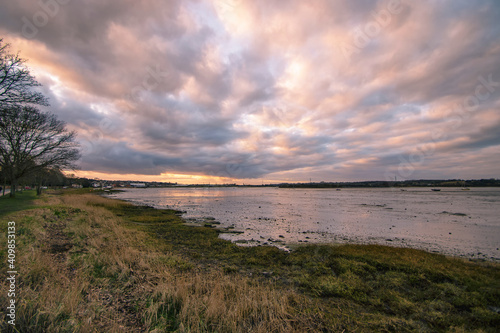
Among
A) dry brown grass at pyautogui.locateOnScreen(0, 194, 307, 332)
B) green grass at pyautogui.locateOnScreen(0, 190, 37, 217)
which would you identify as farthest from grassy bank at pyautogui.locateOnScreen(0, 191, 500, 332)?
green grass at pyautogui.locateOnScreen(0, 190, 37, 217)

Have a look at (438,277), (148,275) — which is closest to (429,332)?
(438,277)

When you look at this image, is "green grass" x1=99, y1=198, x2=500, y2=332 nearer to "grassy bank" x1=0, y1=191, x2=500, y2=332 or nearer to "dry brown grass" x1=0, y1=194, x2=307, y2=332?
"grassy bank" x1=0, y1=191, x2=500, y2=332

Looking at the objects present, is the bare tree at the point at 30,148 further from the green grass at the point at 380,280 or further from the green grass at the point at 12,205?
the green grass at the point at 380,280

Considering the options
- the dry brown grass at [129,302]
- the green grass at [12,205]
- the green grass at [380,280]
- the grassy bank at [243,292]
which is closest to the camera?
the dry brown grass at [129,302]

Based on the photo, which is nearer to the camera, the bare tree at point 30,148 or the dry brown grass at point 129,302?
the dry brown grass at point 129,302

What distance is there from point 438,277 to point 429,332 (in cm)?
509

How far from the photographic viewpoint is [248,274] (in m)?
9.90

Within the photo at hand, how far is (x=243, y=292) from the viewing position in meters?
6.75

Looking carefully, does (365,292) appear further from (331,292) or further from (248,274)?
(248,274)

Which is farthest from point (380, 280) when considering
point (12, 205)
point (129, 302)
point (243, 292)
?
point (12, 205)

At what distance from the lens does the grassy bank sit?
16.5ft

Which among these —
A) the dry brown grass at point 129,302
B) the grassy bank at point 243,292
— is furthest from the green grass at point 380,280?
the dry brown grass at point 129,302

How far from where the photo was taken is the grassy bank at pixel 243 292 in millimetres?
5043

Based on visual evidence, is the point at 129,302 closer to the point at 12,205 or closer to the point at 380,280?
the point at 380,280
